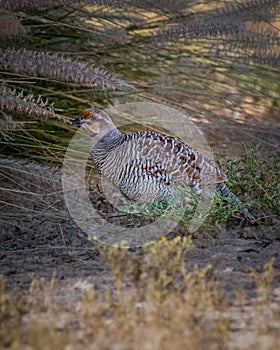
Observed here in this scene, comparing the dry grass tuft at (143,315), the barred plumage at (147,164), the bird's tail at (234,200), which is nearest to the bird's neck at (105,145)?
the barred plumage at (147,164)

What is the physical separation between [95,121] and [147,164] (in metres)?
0.58

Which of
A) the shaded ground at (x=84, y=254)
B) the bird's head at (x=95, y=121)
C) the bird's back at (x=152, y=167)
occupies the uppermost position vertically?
the bird's head at (x=95, y=121)

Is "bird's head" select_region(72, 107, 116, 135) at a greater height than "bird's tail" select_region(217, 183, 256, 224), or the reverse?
"bird's head" select_region(72, 107, 116, 135)

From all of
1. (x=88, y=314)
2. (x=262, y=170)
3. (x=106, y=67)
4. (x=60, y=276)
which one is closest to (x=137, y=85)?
(x=106, y=67)

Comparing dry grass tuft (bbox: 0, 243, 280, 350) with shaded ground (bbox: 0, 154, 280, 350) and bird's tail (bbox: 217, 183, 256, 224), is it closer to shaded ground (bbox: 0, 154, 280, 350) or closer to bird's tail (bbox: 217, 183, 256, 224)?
shaded ground (bbox: 0, 154, 280, 350)

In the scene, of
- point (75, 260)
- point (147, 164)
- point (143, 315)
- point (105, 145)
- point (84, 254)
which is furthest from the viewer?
point (105, 145)

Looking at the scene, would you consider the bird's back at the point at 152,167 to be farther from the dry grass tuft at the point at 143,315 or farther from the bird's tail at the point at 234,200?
the dry grass tuft at the point at 143,315

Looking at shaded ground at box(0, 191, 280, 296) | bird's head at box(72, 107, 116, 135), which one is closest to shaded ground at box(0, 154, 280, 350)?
shaded ground at box(0, 191, 280, 296)

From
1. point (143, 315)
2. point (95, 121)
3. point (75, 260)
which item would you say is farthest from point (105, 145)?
point (143, 315)

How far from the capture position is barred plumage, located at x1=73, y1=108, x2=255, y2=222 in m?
5.15

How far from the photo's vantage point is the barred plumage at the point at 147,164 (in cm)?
515

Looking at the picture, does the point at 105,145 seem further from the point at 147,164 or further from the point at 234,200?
the point at 234,200

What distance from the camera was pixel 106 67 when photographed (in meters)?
6.08

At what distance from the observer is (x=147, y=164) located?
5.16m
